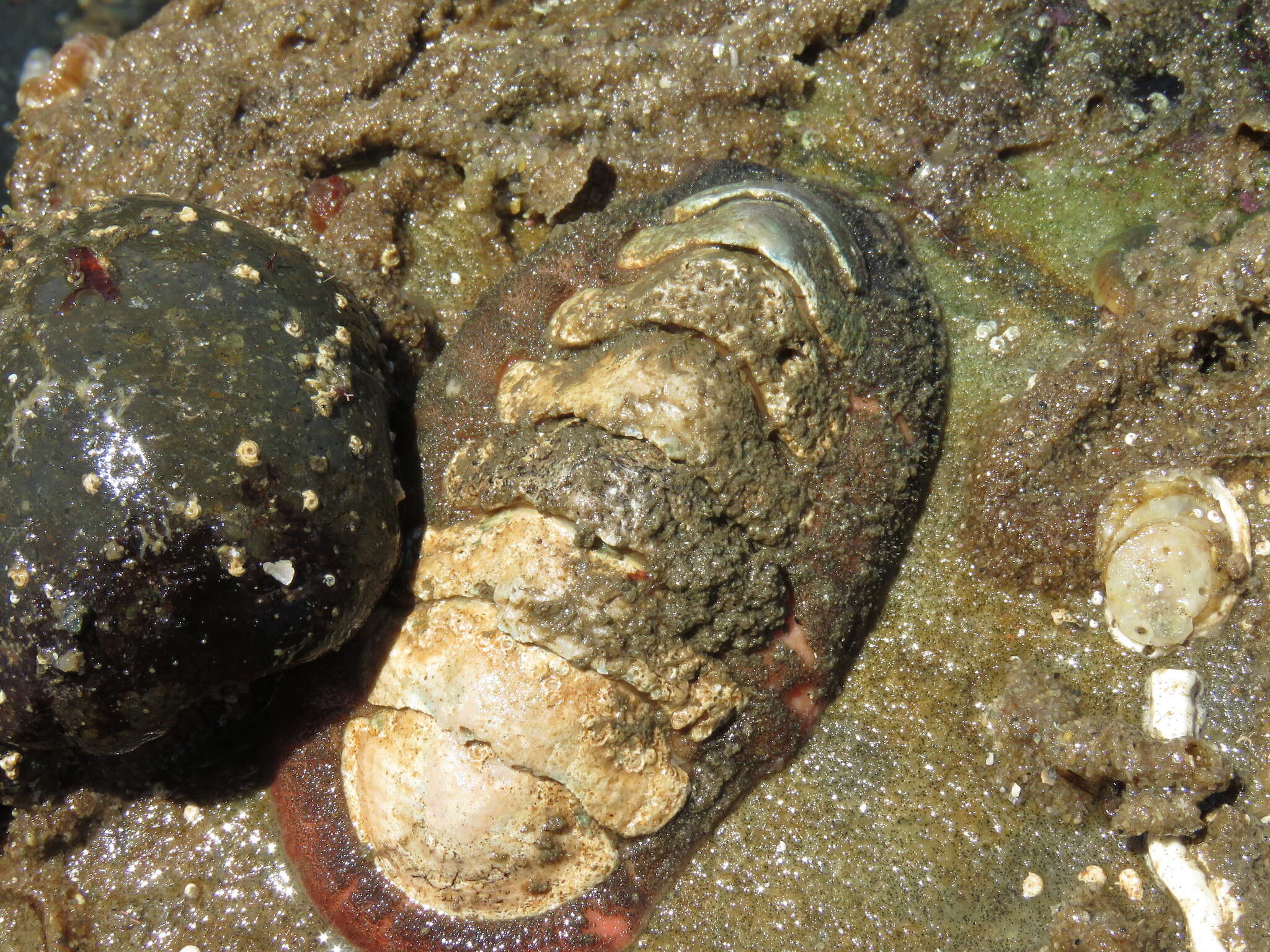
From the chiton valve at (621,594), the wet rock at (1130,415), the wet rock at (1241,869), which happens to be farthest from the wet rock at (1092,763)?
the chiton valve at (621,594)

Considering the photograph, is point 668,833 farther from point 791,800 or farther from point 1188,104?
point 1188,104

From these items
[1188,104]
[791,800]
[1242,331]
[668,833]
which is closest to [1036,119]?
[1188,104]

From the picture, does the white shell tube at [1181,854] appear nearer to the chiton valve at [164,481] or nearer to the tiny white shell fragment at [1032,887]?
the tiny white shell fragment at [1032,887]

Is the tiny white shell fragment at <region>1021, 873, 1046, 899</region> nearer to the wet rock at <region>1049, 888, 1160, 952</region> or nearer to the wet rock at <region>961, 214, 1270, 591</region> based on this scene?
the wet rock at <region>1049, 888, 1160, 952</region>

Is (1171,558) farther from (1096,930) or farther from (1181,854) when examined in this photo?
(1096,930)

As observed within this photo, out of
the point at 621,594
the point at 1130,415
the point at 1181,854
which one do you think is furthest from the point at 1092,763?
the point at 621,594

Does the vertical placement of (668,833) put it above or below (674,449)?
below
